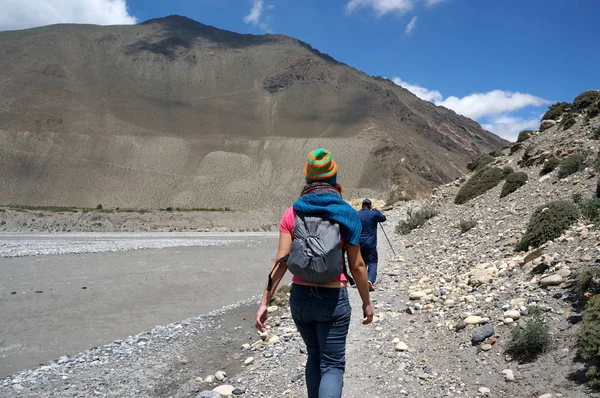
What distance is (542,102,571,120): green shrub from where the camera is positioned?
2341cm

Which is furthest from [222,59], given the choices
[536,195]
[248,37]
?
[536,195]

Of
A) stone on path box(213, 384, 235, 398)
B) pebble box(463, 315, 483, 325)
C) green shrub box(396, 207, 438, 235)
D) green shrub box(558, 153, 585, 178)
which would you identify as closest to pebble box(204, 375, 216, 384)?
stone on path box(213, 384, 235, 398)

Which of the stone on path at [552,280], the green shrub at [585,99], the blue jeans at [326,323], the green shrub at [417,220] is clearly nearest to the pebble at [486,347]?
the stone on path at [552,280]

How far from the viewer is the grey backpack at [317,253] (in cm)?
310

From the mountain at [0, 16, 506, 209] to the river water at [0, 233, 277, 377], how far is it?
39451 millimetres

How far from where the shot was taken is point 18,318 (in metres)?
11.4

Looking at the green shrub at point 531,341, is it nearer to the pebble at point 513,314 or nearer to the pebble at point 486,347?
the pebble at point 486,347

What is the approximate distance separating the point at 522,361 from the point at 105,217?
51.1 meters

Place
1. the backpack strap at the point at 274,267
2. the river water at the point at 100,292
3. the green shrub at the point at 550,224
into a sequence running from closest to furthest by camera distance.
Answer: the backpack strap at the point at 274,267
the green shrub at the point at 550,224
the river water at the point at 100,292

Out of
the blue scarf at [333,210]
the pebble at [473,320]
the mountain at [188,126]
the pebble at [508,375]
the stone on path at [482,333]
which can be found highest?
the mountain at [188,126]

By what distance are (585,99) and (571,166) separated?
970 cm

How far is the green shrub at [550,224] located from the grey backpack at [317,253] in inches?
249

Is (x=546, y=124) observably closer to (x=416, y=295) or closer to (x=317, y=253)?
(x=416, y=295)

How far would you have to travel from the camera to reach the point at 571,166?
1267cm
